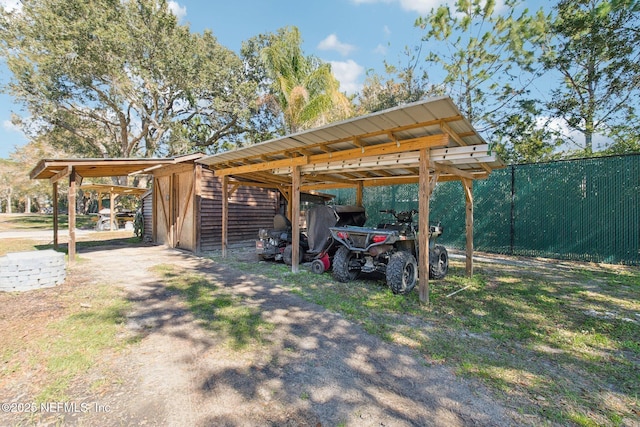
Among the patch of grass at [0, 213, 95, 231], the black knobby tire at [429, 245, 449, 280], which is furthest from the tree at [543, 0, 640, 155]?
the patch of grass at [0, 213, 95, 231]

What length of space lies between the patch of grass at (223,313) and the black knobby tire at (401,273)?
1.92 metres

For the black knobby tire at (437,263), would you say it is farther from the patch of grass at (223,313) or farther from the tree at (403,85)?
the tree at (403,85)

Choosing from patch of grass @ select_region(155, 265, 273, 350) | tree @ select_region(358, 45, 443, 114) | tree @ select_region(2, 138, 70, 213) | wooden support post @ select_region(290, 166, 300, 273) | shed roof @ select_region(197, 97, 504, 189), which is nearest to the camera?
patch of grass @ select_region(155, 265, 273, 350)

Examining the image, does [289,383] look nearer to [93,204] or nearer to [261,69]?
[261,69]

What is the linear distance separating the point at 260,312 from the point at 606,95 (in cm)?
1359

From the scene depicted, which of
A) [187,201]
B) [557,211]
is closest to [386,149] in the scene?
[557,211]

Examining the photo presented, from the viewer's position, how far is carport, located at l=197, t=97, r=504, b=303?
359cm

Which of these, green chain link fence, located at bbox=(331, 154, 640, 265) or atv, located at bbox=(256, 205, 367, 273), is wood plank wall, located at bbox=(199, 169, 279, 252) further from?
green chain link fence, located at bbox=(331, 154, 640, 265)

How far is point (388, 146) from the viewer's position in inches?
172

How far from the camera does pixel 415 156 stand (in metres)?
4.19

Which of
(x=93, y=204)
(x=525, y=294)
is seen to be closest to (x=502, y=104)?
(x=525, y=294)

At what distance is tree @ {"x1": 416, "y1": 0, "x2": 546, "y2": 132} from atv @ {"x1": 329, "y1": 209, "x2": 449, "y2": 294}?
33.8ft

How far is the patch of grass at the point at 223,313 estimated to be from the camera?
2.79m

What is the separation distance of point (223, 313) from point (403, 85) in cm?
1401
